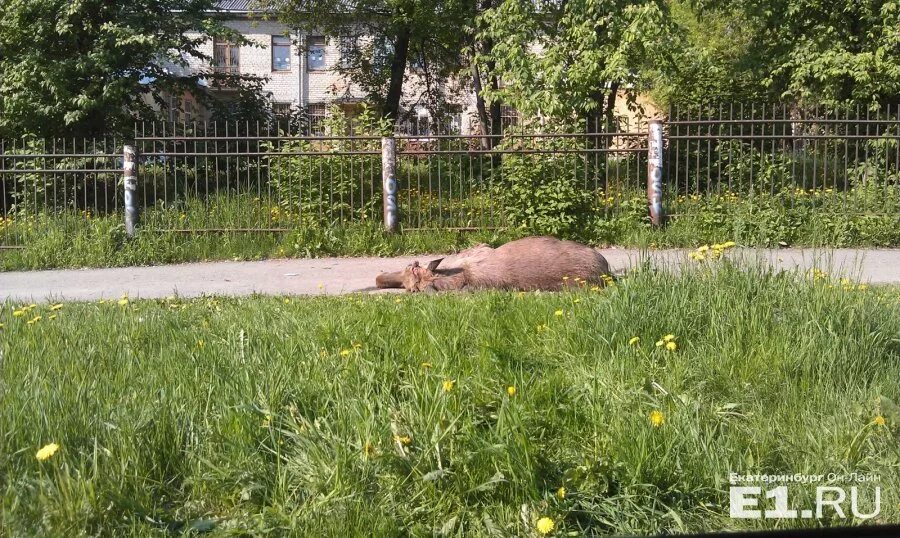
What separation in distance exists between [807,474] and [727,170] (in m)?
10.5

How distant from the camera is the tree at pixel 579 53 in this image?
1535 centimetres

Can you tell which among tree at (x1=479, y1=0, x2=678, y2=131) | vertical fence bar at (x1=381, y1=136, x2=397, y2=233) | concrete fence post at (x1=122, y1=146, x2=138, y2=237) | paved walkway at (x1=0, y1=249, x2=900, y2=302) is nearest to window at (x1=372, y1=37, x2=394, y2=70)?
tree at (x1=479, y1=0, x2=678, y2=131)

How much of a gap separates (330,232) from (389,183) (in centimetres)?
119

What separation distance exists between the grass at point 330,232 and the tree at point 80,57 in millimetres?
3593

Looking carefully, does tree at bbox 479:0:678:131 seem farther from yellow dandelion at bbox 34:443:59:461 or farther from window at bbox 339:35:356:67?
yellow dandelion at bbox 34:443:59:461

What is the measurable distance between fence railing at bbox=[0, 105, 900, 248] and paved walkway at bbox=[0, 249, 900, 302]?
1.14 m

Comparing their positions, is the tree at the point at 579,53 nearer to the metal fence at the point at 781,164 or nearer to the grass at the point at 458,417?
the metal fence at the point at 781,164

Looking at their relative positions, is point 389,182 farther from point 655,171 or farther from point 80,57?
point 80,57

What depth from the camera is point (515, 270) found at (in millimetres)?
8836

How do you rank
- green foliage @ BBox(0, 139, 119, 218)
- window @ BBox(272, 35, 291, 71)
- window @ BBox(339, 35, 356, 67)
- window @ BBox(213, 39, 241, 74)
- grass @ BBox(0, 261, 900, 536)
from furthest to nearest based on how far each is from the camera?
window @ BBox(272, 35, 291, 71) → window @ BBox(213, 39, 241, 74) → window @ BBox(339, 35, 356, 67) → green foliage @ BBox(0, 139, 119, 218) → grass @ BBox(0, 261, 900, 536)

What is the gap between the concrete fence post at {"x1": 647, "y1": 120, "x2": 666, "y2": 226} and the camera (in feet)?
41.9

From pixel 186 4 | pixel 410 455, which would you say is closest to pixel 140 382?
pixel 410 455

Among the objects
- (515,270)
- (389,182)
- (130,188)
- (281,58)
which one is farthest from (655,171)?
(281,58)

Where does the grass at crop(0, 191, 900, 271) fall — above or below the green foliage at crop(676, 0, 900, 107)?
below
